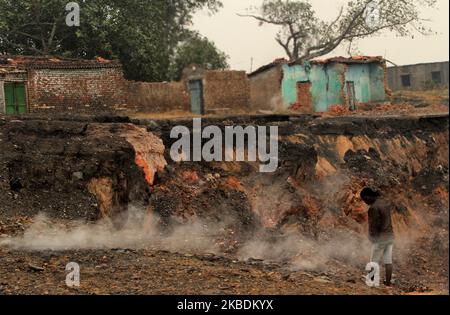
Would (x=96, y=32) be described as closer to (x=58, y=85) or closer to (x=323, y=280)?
(x=58, y=85)

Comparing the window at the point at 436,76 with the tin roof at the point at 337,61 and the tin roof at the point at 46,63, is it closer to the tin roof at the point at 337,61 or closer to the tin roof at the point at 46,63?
the tin roof at the point at 337,61

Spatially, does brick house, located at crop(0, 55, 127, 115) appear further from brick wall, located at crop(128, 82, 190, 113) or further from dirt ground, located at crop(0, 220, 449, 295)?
dirt ground, located at crop(0, 220, 449, 295)

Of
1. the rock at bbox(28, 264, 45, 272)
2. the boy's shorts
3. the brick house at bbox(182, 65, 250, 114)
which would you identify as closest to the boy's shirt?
the boy's shorts

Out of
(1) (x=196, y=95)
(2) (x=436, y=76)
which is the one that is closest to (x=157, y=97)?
(1) (x=196, y=95)

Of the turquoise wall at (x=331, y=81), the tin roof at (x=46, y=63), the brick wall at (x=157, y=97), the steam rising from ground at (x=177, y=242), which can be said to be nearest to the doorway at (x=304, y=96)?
the turquoise wall at (x=331, y=81)

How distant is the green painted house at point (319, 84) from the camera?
2253cm

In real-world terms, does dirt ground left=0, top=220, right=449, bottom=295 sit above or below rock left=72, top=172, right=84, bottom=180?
below

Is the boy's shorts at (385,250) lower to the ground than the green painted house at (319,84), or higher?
lower

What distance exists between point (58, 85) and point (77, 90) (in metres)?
0.58

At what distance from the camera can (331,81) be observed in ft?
76.9

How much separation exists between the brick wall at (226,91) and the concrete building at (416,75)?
56.0 feet

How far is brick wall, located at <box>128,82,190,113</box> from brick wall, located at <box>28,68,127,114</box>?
516mm

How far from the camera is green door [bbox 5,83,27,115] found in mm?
15916
